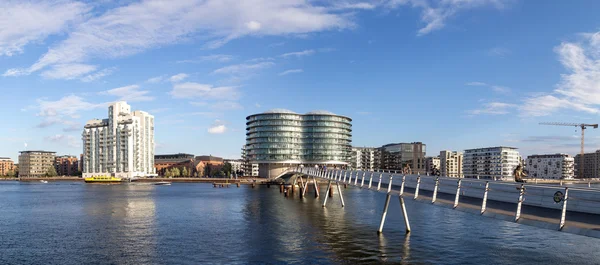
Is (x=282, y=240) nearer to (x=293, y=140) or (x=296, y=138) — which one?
(x=293, y=140)

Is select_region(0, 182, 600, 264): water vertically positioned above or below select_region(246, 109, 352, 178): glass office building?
below

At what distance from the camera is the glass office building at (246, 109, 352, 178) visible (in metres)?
189

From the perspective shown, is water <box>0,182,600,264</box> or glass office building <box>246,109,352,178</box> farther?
glass office building <box>246,109,352,178</box>

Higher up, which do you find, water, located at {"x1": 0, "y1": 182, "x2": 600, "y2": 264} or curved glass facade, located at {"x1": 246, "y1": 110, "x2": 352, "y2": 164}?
curved glass facade, located at {"x1": 246, "y1": 110, "x2": 352, "y2": 164}

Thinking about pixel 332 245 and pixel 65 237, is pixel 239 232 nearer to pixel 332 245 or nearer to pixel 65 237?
pixel 332 245

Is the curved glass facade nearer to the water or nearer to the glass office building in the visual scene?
the glass office building

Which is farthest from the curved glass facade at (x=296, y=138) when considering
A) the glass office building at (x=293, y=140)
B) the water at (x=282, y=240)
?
the water at (x=282, y=240)

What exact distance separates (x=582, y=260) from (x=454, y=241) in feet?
33.4

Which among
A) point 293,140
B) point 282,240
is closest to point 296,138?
point 293,140

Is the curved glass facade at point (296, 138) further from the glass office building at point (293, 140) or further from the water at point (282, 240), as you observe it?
the water at point (282, 240)

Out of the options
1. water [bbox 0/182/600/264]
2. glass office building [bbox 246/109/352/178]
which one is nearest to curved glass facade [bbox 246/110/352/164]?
glass office building [bbox 246/109/352/178]

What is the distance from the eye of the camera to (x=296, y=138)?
19100 centimetres

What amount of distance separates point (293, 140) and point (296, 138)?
1507mm

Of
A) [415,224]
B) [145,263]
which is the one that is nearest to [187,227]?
[145,263]
